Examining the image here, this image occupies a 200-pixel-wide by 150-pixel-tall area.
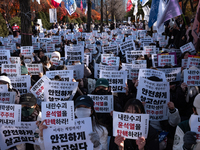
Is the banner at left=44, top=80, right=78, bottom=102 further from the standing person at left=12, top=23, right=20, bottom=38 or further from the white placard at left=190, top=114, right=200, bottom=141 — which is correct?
the standing person at left=12, top=23, right=20, bottom=38

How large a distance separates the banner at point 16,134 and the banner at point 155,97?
1.96 meters

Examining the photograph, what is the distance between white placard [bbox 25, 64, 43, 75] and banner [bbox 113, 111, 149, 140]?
413cm

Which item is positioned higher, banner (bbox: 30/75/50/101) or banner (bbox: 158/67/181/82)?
banner (bbox: 158/67/181/82)

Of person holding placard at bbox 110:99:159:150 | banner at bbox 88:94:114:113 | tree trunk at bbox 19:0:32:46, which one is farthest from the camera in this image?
tree trunk at bbox 19:0:32:46

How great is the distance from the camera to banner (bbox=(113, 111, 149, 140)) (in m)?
2.68

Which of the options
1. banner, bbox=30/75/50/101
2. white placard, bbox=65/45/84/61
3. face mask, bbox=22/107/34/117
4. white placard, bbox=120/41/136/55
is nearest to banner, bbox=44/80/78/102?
banner, bbox=30/75/50/101

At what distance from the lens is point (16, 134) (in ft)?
10.7

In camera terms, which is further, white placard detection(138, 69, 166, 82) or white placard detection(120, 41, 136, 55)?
white placard detection(120, 41, 136, 55)

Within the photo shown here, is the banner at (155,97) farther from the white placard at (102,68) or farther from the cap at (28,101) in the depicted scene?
the white placard at (102,68)

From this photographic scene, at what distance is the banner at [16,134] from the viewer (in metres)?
3.21

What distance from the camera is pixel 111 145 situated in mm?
2951

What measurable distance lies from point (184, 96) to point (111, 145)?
2.22 m

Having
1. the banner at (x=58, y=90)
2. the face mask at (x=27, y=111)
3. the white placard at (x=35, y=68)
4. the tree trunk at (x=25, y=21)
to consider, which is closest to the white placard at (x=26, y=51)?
the tree trunk at (x=25, y=21)

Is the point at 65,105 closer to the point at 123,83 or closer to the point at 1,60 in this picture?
the point at 123,83
